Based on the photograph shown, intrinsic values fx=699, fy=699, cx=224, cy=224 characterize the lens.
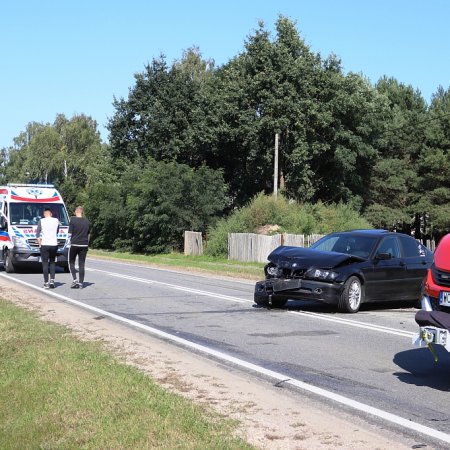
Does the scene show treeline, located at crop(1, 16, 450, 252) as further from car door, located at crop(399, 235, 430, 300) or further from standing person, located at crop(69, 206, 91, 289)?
car door, located at crop(399, 235, 430, 300)

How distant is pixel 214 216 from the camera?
4256 cm

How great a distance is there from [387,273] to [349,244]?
2.98 ft

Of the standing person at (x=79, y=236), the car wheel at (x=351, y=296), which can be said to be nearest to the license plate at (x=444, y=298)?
the car wheel at (x=351, y=296)

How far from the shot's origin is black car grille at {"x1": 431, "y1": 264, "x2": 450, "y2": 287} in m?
6.92

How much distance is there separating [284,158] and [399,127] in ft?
55.5

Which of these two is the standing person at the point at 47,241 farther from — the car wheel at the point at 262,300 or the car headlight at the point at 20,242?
the car wheel at the point at 262,300

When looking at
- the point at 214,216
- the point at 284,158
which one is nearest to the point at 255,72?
the point at 284,158

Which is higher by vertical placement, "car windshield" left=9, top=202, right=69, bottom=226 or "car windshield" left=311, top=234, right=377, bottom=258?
"car windshield" left=9, top=202, right=69, bottom=226

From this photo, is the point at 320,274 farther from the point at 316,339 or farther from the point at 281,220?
the point at 281,220

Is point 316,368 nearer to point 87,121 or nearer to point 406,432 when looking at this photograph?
point 406,432

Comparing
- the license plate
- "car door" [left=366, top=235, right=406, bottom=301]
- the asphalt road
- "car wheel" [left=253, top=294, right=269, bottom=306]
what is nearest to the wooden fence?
the asphalt road

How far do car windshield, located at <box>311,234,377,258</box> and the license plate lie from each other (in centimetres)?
626

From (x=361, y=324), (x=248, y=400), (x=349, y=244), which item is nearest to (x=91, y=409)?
(x=248, y=400)

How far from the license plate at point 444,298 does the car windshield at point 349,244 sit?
6.26 m
